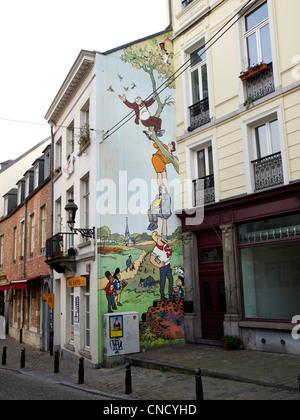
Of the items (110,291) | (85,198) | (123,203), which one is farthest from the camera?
(85,198)

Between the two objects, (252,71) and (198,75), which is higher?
(198,75)

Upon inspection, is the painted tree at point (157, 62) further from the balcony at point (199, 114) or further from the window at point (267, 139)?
the window at point (267, 139)

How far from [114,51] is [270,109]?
586 cm

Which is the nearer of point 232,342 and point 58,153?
point 232,342

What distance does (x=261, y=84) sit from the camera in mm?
11555

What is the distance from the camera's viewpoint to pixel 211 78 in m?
13.1

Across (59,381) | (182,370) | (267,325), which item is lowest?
(59,381)

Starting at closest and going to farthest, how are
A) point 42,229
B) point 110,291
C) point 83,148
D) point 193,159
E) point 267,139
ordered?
point 267,139 → point 110,291 → point 193,159 → point 83,148 → point 42,229

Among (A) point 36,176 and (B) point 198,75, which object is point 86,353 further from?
(A) point 36,176

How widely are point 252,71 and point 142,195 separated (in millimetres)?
5062

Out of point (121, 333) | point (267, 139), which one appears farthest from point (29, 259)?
point (267, 139)

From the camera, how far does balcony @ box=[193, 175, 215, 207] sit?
12965mm

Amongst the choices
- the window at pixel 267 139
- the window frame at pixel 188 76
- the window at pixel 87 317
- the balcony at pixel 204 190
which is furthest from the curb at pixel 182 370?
the window frame at pixel 188 76

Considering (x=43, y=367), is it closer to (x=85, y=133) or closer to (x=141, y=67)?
(x=85, y=133)
